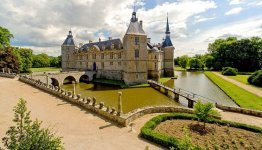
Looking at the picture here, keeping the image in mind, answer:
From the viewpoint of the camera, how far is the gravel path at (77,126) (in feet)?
38.4

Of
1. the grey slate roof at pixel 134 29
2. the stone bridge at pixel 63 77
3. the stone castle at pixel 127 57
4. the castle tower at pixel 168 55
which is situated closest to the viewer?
the stone bridge at pixel 63 77

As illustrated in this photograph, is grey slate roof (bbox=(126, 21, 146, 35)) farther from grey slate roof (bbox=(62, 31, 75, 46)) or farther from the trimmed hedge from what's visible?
the trimmed hedge

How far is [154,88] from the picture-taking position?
3909cm

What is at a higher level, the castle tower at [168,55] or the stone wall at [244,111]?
the castle tower at [168,55]

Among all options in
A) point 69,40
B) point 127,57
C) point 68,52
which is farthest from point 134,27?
point 68,52

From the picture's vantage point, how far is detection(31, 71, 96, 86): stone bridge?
40503 millimetres

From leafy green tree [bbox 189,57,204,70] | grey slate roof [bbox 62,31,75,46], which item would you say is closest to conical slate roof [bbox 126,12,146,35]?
grey slate roof [bbox 62,31,75,46]

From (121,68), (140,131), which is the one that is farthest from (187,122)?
(121,68)

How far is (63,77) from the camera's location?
1732 inches

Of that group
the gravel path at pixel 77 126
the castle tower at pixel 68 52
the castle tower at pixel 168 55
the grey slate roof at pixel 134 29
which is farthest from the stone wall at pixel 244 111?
the castle tower at pixel 68 52

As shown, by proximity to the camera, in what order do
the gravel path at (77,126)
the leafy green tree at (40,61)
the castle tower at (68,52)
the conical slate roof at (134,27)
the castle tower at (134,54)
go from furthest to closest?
the leafy green tree at (40,61), the castle tower at (68,52), the castle tower at (134,54), the conical slate roof at (134,27), the gravel path at (77,126)

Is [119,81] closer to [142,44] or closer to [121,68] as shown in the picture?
[121,68]

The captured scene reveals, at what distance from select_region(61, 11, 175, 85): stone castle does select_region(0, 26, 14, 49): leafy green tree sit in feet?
46.1

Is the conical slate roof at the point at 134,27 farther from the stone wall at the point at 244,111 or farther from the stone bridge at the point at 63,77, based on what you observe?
the stone wall at the point at 244,111
